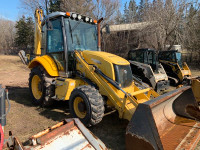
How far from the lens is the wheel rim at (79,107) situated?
381 cm

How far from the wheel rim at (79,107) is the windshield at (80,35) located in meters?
1.55

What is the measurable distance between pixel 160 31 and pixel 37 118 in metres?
14.1

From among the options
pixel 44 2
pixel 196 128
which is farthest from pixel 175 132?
pixel 44 2

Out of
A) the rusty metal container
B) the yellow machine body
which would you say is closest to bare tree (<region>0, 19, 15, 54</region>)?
the yellow machine body

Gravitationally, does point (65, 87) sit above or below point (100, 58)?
below

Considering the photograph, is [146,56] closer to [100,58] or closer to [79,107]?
[100,58]

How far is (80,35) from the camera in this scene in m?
4.94

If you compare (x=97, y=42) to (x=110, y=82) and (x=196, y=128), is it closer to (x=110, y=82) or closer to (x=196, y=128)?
(x=110, y=82)

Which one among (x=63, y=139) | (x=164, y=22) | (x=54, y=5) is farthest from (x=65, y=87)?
(x=54, y=5)

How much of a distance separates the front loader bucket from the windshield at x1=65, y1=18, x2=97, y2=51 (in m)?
2.81

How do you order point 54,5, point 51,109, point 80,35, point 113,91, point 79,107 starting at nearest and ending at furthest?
point 113,91 → point 79,107 → point 80,35 → point 51,109 → point 54,5

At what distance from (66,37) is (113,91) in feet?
6.76

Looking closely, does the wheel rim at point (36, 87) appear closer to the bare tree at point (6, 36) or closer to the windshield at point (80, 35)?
the windshield at point (80, 35)

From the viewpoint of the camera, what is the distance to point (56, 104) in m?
5.65
